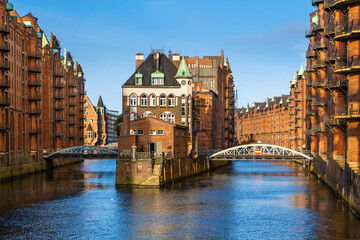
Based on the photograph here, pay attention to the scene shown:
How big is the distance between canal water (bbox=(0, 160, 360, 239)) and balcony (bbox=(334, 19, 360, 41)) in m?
14.9

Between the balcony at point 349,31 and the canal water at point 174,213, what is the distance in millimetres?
14932

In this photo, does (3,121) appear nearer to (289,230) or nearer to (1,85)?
(1,85)

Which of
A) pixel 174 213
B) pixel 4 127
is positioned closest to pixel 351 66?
pixel 174 213

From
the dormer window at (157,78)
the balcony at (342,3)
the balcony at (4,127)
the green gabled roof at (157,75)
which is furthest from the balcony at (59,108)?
the balcony at (342,3)

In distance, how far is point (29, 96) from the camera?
9119cm

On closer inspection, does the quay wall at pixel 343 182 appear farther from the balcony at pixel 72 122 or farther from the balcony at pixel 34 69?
the balcony at pixel 72 122

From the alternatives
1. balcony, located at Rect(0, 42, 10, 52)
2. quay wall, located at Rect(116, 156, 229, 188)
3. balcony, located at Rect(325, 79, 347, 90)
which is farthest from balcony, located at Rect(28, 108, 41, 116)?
balcony, located at Rect(325, 79, 347, 90)

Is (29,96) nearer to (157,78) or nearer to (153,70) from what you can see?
(153,70)

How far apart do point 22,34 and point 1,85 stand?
1880 cm

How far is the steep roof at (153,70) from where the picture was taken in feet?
298

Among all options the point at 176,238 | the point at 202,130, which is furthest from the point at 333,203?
the point at 202,130

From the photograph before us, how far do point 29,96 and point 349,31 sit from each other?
60.1m

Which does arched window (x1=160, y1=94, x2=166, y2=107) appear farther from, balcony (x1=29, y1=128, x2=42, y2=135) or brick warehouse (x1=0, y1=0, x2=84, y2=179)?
balcony (x1=29, y1=128, x2=42, y2=135)

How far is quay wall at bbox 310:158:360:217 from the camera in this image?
4222 centimetres
